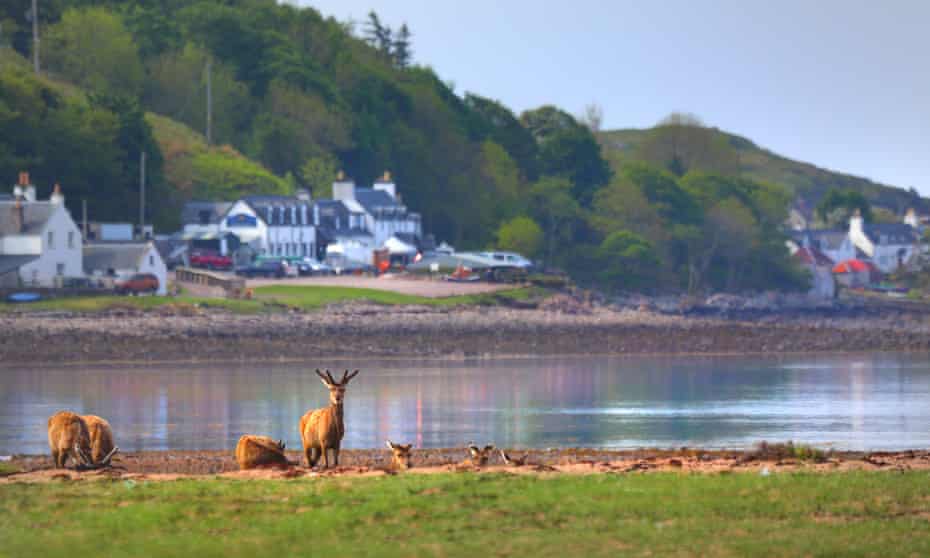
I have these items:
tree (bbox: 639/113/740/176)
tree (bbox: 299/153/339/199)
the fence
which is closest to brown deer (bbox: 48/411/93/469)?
the fence

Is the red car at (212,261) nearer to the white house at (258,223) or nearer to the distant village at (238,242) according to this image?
the distant village at (238,242)

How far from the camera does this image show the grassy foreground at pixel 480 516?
18.1 metres

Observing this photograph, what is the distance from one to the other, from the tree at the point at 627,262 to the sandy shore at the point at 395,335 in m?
34.7

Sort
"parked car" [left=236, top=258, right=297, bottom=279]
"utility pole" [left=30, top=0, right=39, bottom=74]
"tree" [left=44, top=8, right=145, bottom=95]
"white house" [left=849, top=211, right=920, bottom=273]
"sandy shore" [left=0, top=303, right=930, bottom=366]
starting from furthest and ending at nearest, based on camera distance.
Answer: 1. "white house" [left=849, top=211, right=920, bottom=273]
2. "tree" [left=44, top=8, right=145, bottom=95]
3. "utility pole" [left=30, top=0, right=39, bottom=74]
4. "parked car" [left=236, top=258, right=297, bottom=279]
5. "sandy shore" [left=0, top=303, right=930, bottom=366]

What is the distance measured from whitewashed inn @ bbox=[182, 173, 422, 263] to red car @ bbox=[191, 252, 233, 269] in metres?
5.07

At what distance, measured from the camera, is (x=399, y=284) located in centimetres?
10006

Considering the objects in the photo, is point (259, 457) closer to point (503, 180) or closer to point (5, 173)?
point (5, 173)

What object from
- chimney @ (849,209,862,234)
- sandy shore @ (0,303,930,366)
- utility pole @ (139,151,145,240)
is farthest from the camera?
chimney @ (849,209,862,234)

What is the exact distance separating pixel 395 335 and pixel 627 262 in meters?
60.1

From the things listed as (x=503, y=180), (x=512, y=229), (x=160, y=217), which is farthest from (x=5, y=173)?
(x=503, y=180)

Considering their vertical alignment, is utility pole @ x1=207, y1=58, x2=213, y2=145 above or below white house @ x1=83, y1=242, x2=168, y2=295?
above

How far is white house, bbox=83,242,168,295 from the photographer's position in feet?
283

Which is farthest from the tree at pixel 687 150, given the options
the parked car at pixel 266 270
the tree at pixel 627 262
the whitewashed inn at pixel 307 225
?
the parked car at pixel 266 270

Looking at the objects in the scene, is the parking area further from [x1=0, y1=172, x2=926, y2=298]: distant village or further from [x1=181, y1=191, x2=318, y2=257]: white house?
[x1=181, y1=191, x2=318, y2=257]: white house
